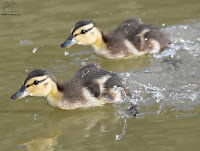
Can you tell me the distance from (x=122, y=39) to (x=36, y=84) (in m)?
1.88

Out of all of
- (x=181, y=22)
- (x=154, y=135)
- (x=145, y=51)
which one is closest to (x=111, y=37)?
(x=145, y=51)

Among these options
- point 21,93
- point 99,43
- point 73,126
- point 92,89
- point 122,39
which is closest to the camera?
point 73,126

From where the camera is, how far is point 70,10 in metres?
8.20

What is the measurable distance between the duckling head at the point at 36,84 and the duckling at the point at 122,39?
1359 mm

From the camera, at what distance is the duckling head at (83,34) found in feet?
21.1

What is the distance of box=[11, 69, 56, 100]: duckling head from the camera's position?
16.4ft

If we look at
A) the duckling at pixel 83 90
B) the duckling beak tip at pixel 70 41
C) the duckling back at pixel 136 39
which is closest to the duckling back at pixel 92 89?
the duckling at pixel 83 90

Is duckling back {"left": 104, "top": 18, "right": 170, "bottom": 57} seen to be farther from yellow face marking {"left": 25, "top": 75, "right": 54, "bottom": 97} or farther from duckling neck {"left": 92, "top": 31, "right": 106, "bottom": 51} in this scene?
yellow face marking {"left": 25, "top": 75, "right": 54, "bottom": 97}

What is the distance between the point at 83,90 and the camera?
5.16 meters

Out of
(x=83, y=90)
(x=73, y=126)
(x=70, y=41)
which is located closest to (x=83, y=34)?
(x=70, y=41)

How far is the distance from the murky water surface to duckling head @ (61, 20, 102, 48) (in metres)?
0.25

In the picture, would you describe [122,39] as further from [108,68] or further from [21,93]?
[21,93]

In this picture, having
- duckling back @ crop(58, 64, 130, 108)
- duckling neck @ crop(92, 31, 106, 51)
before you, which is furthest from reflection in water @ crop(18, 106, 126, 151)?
duckling neck @ crop(92, 31, 106, 51)

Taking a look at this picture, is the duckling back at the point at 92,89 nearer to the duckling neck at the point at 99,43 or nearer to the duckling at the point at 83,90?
the duckling at the point at 83,90
